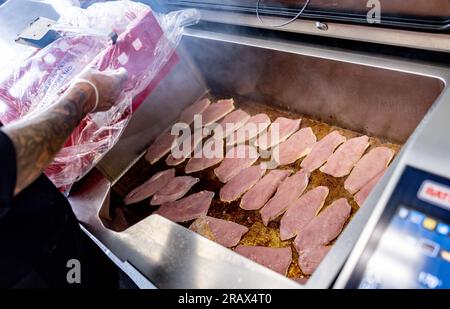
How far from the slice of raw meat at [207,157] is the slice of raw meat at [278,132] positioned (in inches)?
9.2

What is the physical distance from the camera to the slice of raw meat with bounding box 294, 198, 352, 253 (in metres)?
1.34

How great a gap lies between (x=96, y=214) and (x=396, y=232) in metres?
1.26

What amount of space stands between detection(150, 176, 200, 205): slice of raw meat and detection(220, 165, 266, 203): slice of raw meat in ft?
0.66

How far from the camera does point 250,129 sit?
1.95 m

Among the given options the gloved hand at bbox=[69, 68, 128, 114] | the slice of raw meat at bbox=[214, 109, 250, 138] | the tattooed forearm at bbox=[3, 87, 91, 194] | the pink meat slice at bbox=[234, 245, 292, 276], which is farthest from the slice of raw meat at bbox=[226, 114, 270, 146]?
the tattooed forearm at bbox=[3, 87, 91, 194]

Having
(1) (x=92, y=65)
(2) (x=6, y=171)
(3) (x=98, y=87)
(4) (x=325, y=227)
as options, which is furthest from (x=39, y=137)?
(4) (x=325, y=227)

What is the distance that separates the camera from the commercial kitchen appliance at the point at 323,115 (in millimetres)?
771

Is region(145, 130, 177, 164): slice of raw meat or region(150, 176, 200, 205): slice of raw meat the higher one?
region(145, 130, 177, 164): slice of raw meat

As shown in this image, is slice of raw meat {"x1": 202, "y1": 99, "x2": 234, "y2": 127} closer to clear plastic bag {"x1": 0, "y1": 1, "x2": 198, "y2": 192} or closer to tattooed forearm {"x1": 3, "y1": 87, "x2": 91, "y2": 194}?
clear plastic bag {"x1": 0, "y1": 1, "x2": 198, "y2": 192}

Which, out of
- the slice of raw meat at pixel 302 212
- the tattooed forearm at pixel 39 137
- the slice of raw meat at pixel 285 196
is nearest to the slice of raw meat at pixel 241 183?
the slice of raw meat at pixel 285 196

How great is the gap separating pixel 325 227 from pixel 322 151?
42 cm

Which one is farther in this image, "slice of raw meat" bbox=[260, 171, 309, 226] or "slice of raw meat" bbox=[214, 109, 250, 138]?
"slice of raw meat" bbox=[214, 109, 250, 138]
